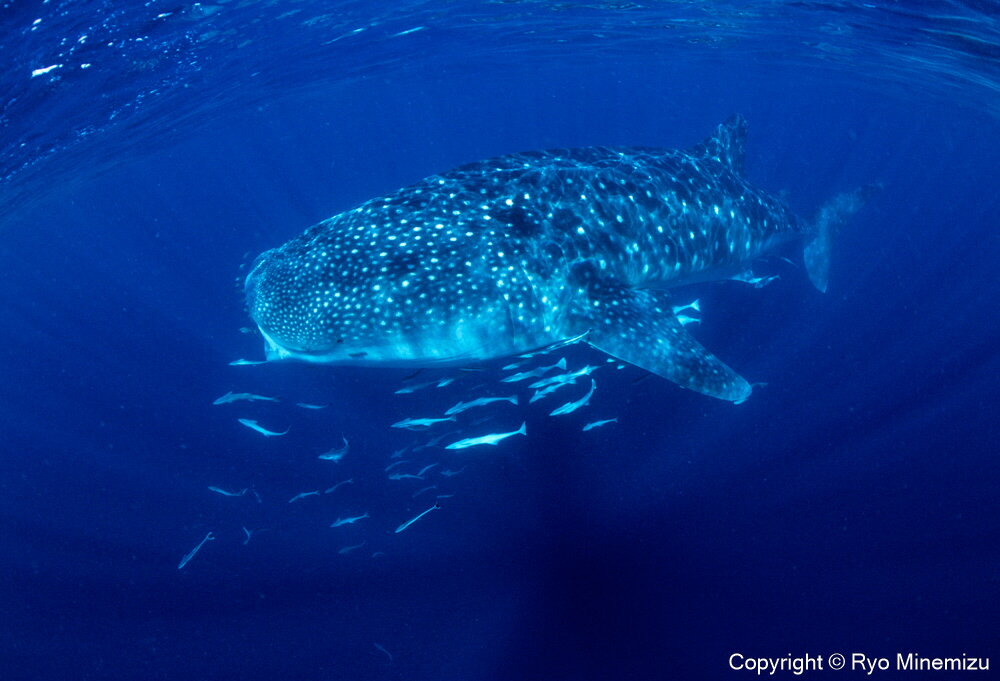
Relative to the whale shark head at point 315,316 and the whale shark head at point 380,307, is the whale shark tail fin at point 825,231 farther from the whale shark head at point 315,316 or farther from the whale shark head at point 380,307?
the whale shark head at point 315,316

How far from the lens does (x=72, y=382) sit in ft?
70.6

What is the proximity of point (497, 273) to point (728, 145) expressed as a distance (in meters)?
6.14

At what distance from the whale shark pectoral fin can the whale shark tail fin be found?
6.56 meters

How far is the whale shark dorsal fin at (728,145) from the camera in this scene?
959 cm

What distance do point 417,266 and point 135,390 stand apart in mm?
14821

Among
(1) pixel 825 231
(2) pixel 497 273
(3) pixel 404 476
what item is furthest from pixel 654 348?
(1) pixel 825 231

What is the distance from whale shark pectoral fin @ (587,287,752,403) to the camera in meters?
6.29

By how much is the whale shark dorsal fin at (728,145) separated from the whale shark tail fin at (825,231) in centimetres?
266

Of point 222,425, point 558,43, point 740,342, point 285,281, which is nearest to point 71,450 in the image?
point 222,425

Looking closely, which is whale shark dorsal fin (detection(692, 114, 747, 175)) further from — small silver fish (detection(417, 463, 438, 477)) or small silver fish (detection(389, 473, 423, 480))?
small silver fish (detection(389, 473, 423, 480))

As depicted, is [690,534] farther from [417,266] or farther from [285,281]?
[285,281]

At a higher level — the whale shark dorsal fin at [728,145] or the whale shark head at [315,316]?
the whale shark dorsal fin at [728,145]

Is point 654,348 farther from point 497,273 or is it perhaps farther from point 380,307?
point 380,307

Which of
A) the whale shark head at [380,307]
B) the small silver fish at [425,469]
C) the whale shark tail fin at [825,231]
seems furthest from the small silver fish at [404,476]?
the whale shark tail fin at [825,231]
